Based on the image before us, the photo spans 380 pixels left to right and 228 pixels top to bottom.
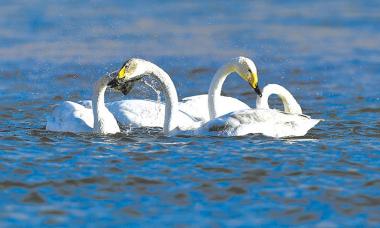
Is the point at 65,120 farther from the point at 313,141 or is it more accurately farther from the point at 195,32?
the point at 195,32

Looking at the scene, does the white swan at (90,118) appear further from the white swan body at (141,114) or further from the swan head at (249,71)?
the swan head at (249,71)

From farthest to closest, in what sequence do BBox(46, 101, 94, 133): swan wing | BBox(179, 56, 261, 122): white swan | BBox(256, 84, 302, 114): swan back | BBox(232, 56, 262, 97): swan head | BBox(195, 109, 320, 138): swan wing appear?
BBox(256, 84, 302, 114): swan back
BBox(179, 56, 261, 122): white swan
BBox(232, 56, 262, 97): swan head
BBox(46, 101, 94, 133): swan wing
BBox(195, 109, 320, 138): swan wing

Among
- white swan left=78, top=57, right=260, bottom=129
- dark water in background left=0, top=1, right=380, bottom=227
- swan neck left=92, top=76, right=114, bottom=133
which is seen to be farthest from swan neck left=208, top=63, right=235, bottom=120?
swan neck left=92, top=76, right=114, bottom=133

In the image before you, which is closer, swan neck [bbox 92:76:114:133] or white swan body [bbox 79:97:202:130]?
swan neck [bbox 92:76:114:133]

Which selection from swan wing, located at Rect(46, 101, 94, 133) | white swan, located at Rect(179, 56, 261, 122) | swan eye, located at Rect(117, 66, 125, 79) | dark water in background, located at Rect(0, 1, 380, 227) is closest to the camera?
dark water in background, located at Rect(0, 1, 380, 227)

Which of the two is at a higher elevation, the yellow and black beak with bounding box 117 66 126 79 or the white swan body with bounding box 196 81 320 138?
the yellow and black beak with bounding box 117 66 126 79

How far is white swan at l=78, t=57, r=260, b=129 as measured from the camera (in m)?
15.0

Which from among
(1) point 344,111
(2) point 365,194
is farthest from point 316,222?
(1) point 344,111

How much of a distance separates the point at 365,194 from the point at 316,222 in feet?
3.65

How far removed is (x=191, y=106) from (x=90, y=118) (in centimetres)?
191

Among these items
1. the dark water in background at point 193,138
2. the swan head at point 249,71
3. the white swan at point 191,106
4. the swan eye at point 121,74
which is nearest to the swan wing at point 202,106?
the white swan at point 191,106

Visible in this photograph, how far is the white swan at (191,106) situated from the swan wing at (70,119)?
0.57 metres

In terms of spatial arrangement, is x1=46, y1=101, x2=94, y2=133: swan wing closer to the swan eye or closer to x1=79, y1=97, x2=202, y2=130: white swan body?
x1=79, y1=97, x2=202, y2=130: white swan body

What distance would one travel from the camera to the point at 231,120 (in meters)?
13.8
